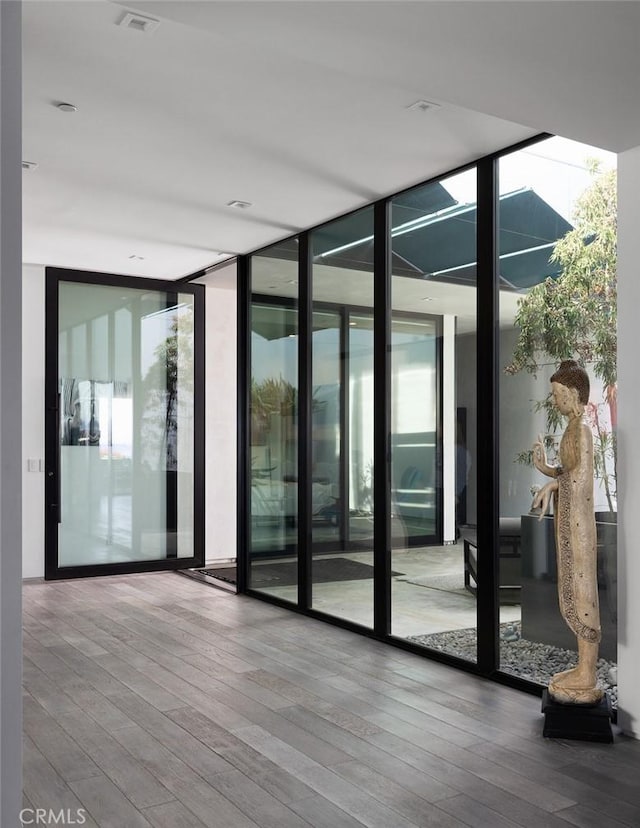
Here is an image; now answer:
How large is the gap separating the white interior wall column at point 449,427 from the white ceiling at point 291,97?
3.17ft

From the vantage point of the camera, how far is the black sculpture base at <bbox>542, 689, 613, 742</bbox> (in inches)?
129

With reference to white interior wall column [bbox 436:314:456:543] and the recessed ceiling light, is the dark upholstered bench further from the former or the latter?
the recessed ceiling light

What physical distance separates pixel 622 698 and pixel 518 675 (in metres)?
0.66

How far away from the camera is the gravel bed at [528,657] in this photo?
11.9ft

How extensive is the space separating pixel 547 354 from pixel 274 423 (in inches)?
116

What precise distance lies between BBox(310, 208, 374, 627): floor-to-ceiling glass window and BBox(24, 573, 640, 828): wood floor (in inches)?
18.9

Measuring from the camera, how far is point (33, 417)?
23.6 feet

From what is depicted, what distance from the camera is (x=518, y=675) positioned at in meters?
3.99

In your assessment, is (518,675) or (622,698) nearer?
(622,698)

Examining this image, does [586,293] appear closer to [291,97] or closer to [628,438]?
[628,438]

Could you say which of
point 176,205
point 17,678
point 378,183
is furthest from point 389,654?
point 17,678

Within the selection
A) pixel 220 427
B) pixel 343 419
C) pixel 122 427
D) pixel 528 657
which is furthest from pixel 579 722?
pixel 220 427

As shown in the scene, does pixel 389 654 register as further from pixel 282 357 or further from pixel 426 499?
pixel 282 357

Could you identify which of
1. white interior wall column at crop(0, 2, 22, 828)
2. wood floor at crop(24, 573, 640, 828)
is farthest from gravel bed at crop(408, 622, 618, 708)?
white interior wall column at crop(0, 2, 22, 828)
